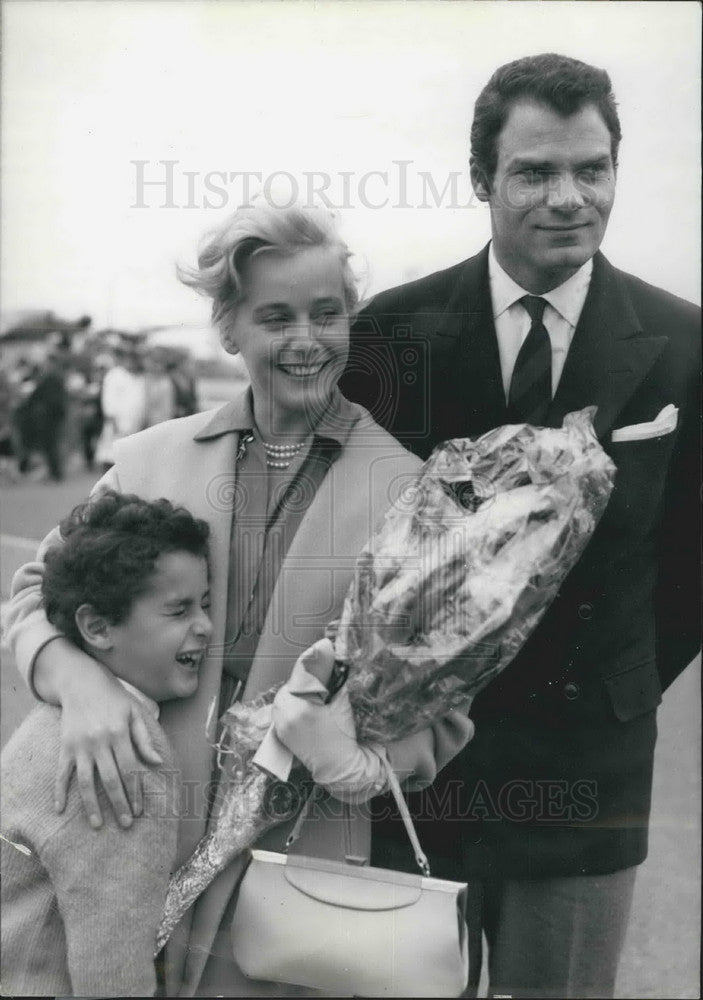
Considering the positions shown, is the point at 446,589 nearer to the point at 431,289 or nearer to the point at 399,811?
the point at 399,811

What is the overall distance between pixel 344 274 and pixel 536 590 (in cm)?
69

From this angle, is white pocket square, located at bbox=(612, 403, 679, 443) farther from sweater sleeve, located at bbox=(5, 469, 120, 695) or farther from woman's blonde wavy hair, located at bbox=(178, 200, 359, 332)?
sweater sleeve, located at bbox=(5, 469, 120, 695)

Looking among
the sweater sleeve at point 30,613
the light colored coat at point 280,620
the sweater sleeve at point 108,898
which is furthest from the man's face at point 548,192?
the sweater sleeve at point 108,898

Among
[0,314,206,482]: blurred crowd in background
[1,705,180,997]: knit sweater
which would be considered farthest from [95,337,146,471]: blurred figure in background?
[1,705,180,997]: knit sweater

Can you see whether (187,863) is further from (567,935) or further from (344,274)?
(344,274)

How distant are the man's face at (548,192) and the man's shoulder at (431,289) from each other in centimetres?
6

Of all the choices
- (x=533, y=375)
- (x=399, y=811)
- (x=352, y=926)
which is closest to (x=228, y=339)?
(x=533, y=375)

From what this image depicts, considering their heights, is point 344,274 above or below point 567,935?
above

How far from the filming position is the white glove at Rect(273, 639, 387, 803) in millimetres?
2088

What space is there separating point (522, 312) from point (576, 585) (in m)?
0.53

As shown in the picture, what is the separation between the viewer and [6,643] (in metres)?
2.37

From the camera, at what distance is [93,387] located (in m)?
2.46

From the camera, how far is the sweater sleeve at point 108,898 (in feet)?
6.91

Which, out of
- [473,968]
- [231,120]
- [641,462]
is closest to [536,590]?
[641,462]
